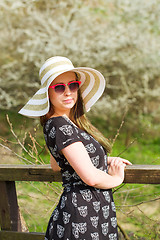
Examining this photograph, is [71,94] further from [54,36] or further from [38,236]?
[54,36]

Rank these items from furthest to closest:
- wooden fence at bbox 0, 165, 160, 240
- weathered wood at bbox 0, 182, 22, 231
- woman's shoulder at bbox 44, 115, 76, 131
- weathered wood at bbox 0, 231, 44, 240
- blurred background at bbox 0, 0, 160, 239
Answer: blurred background at bbox 0, 0, 160, 239, weathered wood at bbox 0, 182, 22, 231, weathered wood at bbox 0, 231, 44, 240, wooden fence at bbox 0, 165, 160, 240, woman's shoulder at bbox 44, 115, 76, 131

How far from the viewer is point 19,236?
2.76m

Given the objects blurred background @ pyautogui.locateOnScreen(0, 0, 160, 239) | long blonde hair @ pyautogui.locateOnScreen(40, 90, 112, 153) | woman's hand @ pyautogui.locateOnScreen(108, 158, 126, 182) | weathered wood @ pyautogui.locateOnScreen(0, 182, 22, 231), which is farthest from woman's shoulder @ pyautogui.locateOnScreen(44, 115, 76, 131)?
blurred background @ pyautogui.locateOnScreen(0, 0, 160, 239)

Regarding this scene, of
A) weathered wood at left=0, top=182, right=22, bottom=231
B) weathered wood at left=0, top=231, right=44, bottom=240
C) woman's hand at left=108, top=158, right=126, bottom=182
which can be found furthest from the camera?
weathered wood at left=0, top=182, right=22, bottom=231

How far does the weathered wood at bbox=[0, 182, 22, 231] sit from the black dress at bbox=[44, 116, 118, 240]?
836 mm

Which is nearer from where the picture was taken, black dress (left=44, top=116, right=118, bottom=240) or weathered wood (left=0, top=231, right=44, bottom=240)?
black dress (left=44, top=116, right=118, bottom=240)

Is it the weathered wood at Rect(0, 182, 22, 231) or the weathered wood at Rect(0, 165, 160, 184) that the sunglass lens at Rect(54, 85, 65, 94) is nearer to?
the weathered wood at Rect(0, 165, 160, 184)

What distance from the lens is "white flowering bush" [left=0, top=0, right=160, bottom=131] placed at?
8.79 metres

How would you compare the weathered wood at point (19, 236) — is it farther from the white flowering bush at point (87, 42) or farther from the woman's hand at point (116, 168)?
the white flowering bush at point (87, 42)

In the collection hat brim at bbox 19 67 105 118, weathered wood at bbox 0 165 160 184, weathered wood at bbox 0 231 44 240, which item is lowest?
weathered wood at bbox 0 231 44 240

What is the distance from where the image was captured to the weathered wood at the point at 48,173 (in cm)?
214

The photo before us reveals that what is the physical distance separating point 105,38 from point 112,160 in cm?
720

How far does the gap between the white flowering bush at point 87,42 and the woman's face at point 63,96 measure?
260 inches

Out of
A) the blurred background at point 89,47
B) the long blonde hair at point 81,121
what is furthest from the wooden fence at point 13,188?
the blurred background at point 89,47
